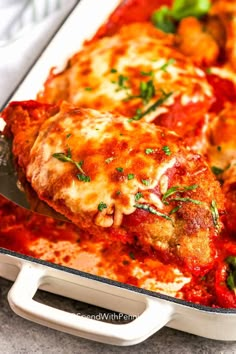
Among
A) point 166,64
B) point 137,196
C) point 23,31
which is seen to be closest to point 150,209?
point 137,196

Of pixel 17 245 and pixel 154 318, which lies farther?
pixel 17 245

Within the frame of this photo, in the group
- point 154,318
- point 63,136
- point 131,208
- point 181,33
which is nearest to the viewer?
point 154,318

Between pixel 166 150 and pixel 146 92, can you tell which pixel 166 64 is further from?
pixel 166 150

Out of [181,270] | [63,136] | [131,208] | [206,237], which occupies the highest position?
[63,136]

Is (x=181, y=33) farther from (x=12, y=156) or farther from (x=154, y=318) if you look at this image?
(x=154, y=318)

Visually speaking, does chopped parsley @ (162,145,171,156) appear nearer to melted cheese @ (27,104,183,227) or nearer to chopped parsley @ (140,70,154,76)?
melted cheese @ (27,104,183,227)

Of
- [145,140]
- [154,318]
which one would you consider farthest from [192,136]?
[154,318]

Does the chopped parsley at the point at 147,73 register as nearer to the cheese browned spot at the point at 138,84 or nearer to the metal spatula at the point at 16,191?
the cheese browned spot at the point at 138,84
